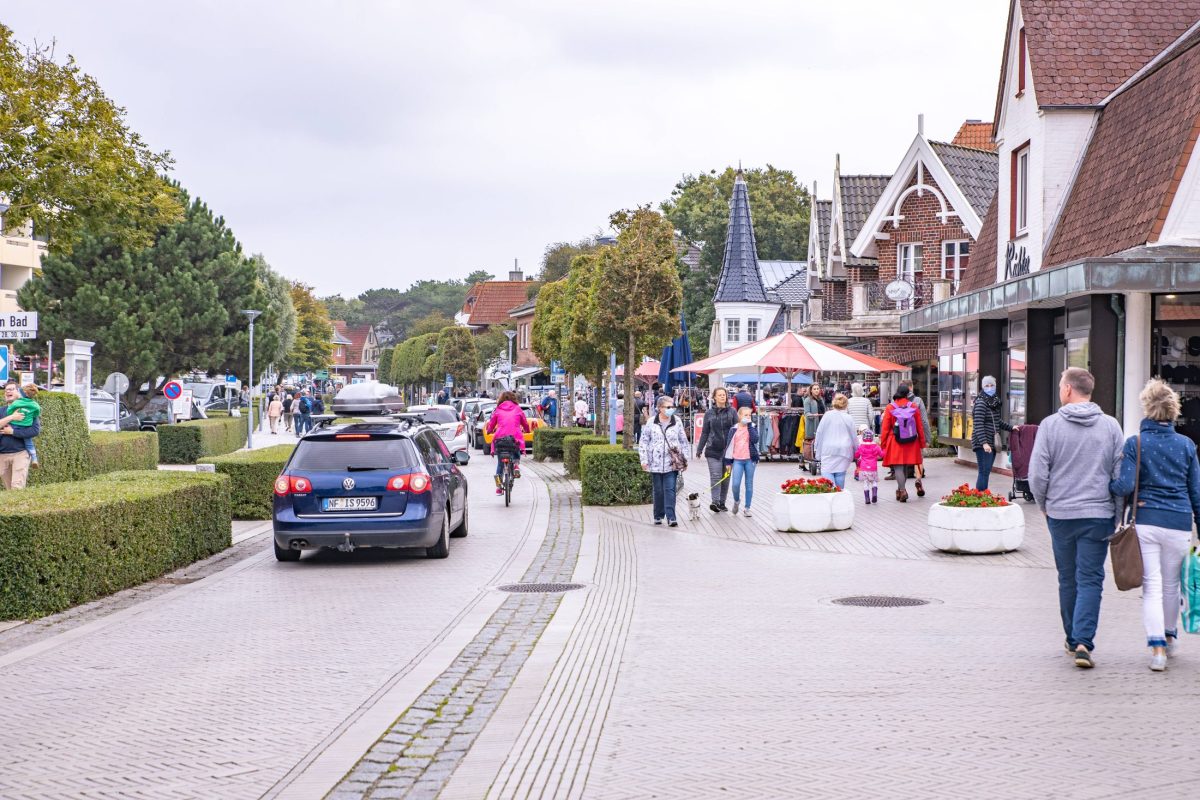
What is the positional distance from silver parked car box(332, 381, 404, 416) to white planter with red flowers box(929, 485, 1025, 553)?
12817 millimetres

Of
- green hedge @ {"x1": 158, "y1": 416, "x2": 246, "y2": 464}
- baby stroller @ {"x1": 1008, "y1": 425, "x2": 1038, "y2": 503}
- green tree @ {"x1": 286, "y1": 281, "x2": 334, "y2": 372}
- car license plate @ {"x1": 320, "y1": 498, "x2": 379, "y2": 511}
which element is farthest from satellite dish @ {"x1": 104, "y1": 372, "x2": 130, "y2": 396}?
green tree @ {"x1": 286, "y1": 281, "x2": 334, "y2": 372}

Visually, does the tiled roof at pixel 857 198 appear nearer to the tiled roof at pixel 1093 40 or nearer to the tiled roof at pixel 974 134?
the tiled roof at pixel 974 134

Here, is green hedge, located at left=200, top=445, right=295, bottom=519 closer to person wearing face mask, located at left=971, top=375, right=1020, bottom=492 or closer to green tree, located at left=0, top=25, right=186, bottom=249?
green tree, located at left=0, top=25, right=186, bottom=249

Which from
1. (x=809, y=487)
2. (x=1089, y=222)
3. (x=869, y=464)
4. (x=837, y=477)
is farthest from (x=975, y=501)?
(x=1089, y=222)

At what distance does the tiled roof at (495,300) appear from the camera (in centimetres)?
12306

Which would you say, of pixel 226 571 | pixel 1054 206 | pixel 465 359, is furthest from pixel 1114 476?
pixel 465 359

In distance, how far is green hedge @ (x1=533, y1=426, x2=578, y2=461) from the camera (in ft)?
117

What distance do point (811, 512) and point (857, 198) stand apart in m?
30.9

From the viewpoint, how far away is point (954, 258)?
39625mm

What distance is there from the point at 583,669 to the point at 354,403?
58.7ft

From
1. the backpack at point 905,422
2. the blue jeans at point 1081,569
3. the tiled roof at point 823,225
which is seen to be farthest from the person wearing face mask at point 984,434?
the tiled roof at point 823,225

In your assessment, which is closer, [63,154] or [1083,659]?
[1083,659]

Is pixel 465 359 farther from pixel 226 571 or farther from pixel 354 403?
pixel 226 571

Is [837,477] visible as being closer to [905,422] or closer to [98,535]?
[905,422]
